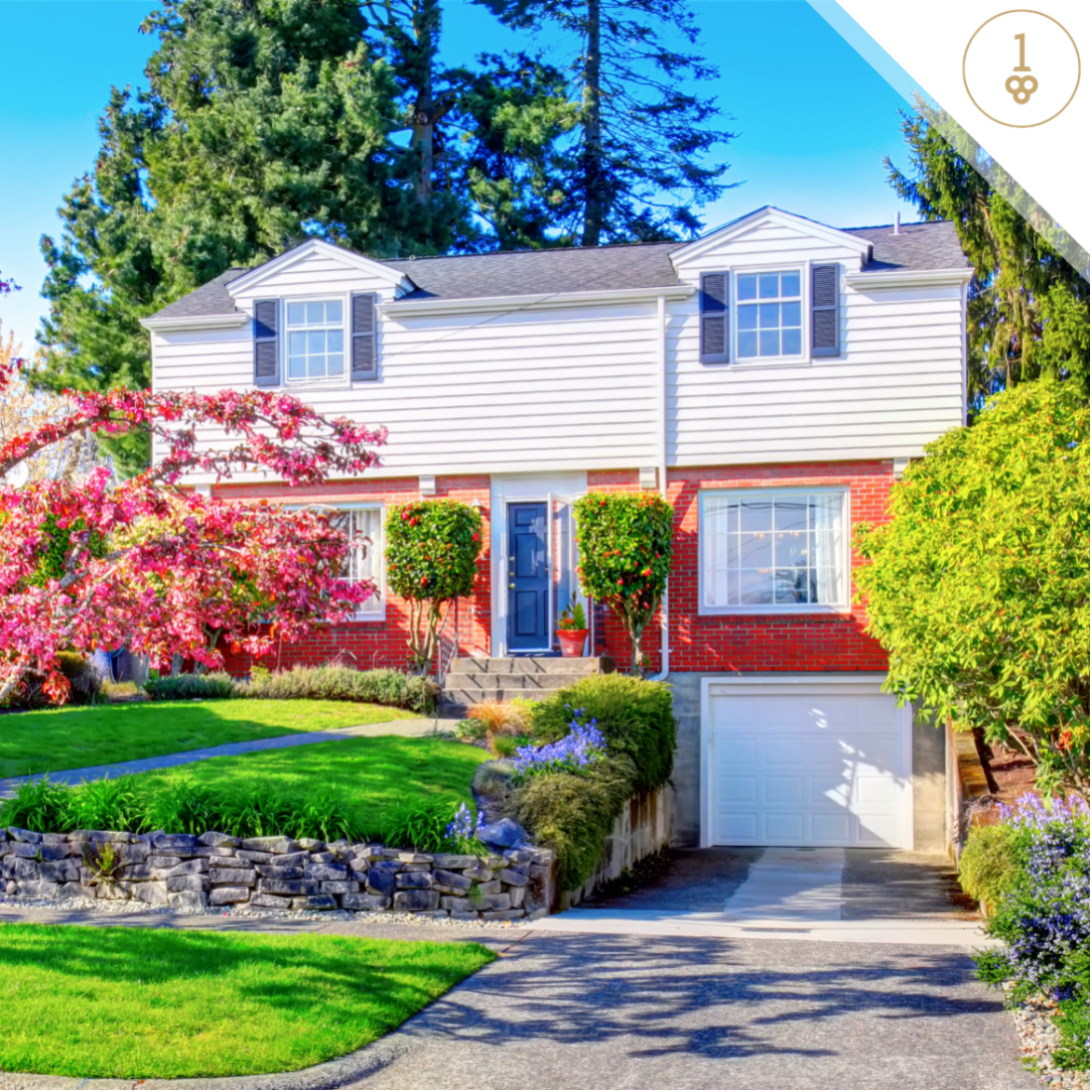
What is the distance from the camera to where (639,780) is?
12.3 metres

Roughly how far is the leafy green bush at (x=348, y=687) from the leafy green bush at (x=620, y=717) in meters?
2.82

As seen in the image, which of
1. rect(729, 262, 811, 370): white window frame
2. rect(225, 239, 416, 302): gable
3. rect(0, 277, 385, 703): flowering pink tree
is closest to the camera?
rect(0, 277, 385, 703): flowering pink tree

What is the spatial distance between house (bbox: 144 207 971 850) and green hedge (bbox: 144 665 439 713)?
926 millimetres

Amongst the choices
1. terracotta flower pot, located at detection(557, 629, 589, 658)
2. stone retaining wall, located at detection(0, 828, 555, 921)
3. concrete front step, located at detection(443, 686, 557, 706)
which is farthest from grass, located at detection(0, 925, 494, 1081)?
terracotta flower pot, located at detection(557, 629, 589, 658)

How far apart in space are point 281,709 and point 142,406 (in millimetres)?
8229

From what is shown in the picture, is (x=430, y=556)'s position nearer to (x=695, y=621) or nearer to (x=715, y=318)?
(x=695, y=621)

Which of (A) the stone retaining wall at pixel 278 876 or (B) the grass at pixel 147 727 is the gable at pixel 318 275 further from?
(A) the stone retaining wall at pixel 278 876

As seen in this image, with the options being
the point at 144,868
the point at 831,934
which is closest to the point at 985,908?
the point at 831,934

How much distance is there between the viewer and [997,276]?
1914 centimetres

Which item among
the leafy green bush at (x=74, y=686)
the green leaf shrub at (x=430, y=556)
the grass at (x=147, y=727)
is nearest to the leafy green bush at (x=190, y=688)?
the grass at (x=147, y=727)

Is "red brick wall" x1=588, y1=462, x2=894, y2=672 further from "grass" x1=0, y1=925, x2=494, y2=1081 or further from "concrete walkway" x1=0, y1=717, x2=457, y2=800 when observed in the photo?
"grass" x1=0, y1=925, x2=494, y2=1081

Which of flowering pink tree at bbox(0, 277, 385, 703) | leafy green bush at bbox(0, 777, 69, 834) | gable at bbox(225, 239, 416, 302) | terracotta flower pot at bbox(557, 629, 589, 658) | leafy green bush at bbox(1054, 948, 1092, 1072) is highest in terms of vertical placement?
gable at bbox(225, 239, 416, 302)

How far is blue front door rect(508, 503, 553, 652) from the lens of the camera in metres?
16.3

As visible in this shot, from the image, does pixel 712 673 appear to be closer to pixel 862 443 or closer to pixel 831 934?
pixel 862 443
